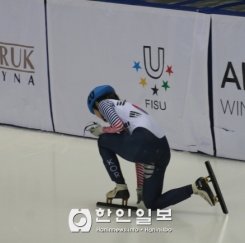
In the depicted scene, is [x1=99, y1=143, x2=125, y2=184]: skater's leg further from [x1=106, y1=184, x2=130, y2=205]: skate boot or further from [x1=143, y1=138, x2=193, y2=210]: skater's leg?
[x1=143, y1=138, x2=193, y2=210]: skater's leg

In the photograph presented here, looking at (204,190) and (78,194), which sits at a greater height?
(204,190)

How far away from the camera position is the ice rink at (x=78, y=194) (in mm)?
6021

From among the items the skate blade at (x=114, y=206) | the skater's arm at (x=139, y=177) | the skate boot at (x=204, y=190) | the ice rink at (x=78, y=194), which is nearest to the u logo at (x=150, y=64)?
the ice rink at (x=78, y=194)

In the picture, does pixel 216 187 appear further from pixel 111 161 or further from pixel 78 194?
pixel 78 194

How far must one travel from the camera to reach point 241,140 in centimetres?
802

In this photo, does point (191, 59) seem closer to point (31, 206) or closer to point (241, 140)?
point (241, 140)

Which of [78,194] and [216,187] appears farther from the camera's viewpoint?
[78,194]

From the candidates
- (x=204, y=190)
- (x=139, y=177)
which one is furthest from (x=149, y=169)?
(x=204, y=190)

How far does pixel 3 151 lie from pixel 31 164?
26.2 inches

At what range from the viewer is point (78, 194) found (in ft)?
23.2

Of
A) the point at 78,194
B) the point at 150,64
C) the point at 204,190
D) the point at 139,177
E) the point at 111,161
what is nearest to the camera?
the point at 204,190

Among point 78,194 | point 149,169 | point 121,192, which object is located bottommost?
point 78,194

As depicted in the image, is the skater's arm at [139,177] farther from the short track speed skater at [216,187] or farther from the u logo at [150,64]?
the u logo at [150,64]

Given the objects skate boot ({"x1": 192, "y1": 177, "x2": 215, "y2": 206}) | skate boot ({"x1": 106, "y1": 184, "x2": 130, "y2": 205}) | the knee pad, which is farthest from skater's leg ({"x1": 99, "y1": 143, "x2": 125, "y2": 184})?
skate boot ({"x1": 192, "y1": 177, "x2": 215, "y2": 206})
